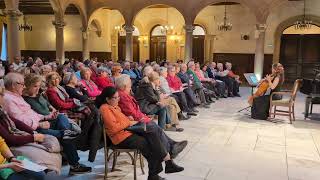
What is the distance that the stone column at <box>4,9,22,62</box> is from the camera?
10.8 m

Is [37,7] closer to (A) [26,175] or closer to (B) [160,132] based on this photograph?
(B) [160,132]

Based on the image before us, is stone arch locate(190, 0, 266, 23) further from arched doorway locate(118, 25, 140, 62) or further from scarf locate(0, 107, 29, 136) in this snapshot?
scarf locate(0, 107, 29, 136)

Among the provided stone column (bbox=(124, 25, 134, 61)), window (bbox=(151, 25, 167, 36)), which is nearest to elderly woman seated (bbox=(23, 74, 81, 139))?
stone column (bbox=(124, 25, 134, 61))

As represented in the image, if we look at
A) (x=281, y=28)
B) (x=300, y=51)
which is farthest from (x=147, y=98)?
(x=300, y=51)

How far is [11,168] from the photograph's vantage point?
254cm

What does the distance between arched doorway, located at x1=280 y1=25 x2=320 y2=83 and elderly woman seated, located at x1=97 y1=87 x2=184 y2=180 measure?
542 inches

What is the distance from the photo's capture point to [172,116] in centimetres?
598

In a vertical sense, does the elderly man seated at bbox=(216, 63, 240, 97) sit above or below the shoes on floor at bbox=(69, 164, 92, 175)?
above

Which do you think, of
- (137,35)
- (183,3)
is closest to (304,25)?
(183,3)

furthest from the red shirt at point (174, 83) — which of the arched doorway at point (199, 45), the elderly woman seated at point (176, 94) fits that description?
the arched doorway at point (199, 45)

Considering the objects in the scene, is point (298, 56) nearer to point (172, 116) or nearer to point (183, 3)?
point (183, 3)

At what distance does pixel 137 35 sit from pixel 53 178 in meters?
15.1

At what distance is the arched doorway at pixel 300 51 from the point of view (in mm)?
15312

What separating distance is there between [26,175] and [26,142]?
0.47 meters
